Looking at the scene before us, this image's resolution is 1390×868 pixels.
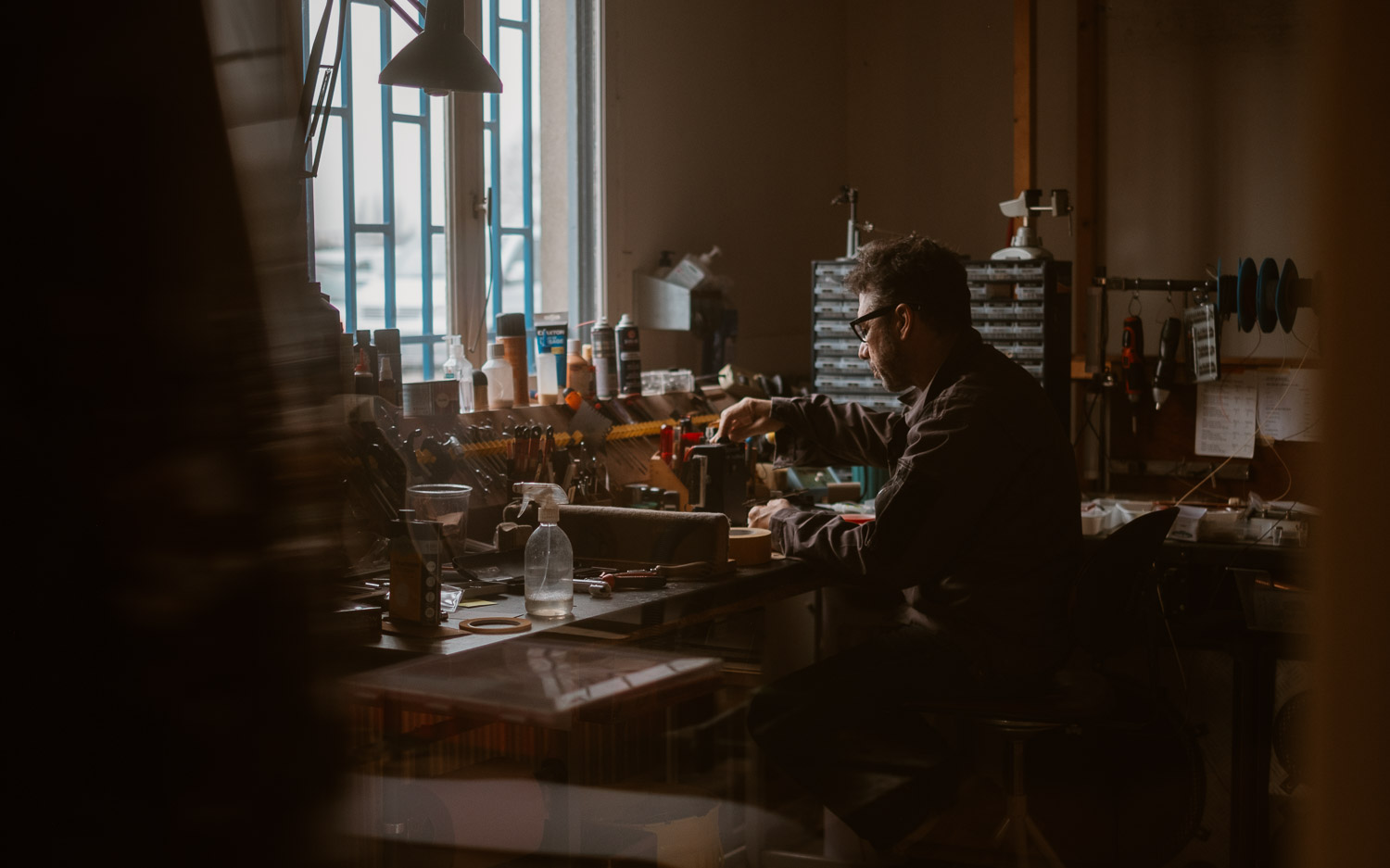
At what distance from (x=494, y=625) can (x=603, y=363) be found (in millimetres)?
1293

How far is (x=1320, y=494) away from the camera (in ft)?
1.13

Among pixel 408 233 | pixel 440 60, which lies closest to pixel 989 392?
pixel 440 60

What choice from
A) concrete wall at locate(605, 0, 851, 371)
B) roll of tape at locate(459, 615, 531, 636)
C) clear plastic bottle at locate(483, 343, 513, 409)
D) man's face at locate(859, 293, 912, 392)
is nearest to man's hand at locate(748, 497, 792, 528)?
man's face at locate(859, 293, 912, 392)

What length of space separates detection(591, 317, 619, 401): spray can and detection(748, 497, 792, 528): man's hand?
0.60 m

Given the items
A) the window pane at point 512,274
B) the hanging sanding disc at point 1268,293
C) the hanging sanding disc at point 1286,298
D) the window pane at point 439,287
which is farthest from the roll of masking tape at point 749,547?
the hanging sanding disc at point 1268,293

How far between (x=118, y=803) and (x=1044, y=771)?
3047mm

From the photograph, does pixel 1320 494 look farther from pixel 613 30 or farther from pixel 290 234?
pixel 613 30

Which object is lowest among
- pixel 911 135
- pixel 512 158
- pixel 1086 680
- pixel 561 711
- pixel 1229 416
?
pixel 1086 680

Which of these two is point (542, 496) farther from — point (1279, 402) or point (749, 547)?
point (1279, 402)

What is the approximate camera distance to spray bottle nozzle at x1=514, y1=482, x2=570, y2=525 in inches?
87.5

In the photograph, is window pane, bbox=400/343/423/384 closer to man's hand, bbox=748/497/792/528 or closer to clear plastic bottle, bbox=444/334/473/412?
clear plastic bottle, bbox=444/334/473/412

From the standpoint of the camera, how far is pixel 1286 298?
2.98 m

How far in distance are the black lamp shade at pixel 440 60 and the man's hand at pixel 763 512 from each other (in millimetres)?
1146

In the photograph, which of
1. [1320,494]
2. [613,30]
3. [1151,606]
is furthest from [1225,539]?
[1320,494]
